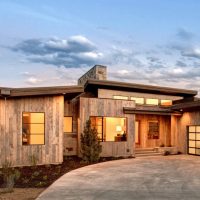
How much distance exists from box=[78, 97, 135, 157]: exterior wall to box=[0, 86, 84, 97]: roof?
3.13 metres

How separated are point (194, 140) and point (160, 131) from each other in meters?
3.76

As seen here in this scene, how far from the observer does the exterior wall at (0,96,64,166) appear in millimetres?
16891

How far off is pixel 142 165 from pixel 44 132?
5931mm

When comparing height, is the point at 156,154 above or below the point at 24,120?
below

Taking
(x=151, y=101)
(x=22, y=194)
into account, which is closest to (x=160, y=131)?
(x=151, y=101)

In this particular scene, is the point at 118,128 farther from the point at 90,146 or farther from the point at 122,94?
the point at 90,146

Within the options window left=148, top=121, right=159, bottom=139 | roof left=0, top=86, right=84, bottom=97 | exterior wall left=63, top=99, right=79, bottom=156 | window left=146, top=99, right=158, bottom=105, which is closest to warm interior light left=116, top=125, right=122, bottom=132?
exterior wall left=63, top=99, right=79, bottom=156

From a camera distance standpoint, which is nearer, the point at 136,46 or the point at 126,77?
the point at 136,46

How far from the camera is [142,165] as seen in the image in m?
18.2

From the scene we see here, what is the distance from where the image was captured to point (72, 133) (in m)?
23.5

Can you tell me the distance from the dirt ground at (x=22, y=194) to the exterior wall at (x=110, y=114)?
33.9ft

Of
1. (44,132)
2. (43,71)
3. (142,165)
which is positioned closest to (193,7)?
(142,165)

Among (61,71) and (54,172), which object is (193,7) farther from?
(61,71)

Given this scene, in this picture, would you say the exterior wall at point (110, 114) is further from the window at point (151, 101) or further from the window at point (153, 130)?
the window at point (151, 101)
